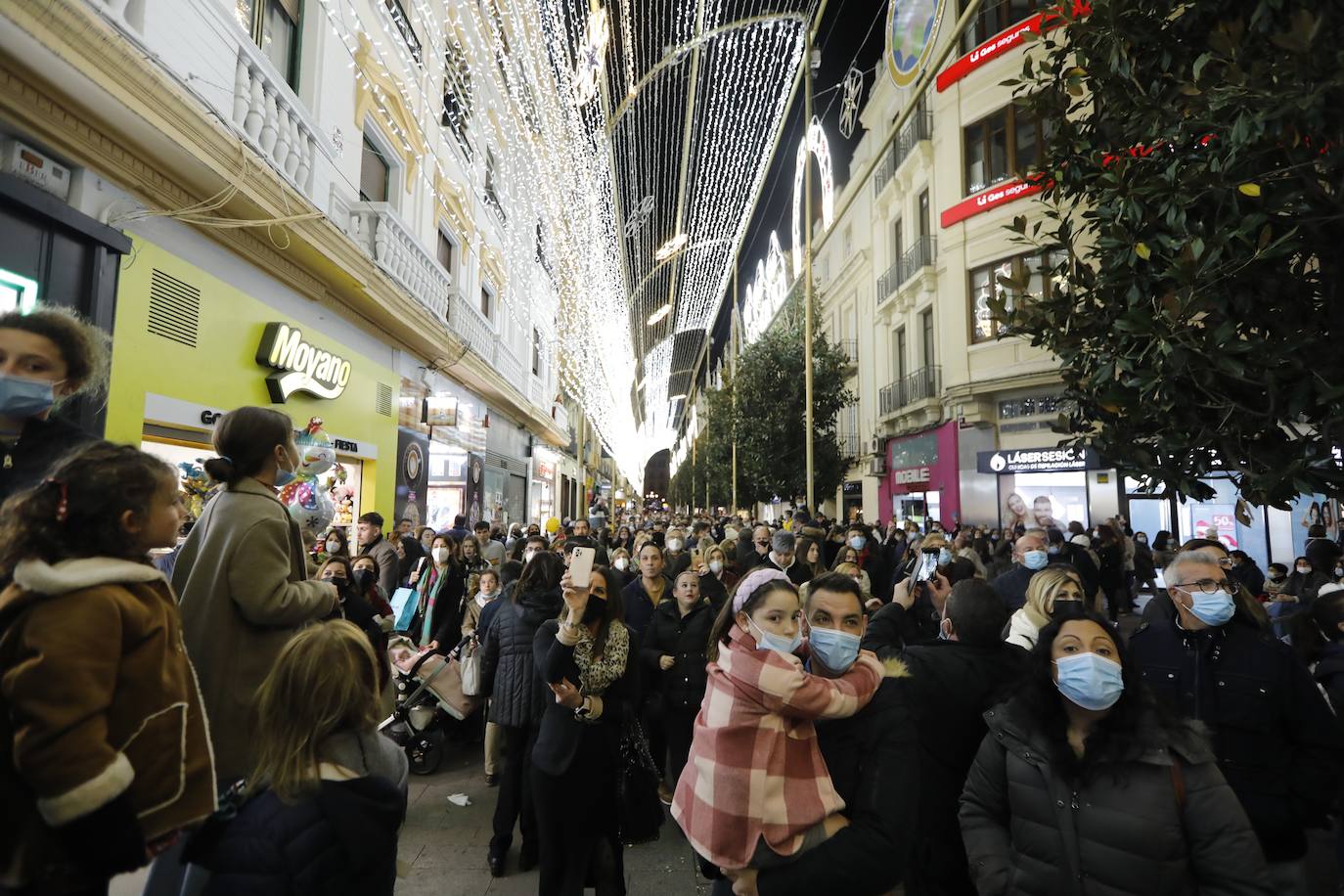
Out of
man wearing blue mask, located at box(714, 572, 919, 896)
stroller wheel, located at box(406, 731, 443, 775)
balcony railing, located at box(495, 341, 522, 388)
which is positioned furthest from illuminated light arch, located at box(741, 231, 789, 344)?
man wearing blue mask, located at box(714, 572, 919, 896)

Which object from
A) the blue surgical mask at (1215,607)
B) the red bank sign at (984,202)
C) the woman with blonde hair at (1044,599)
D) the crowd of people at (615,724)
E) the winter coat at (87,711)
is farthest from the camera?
the red bank sign at (984,202)

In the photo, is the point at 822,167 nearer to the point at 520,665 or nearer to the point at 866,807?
the point at 520,665

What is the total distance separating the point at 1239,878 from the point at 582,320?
54.7ft

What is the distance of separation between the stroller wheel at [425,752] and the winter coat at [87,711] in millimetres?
4469

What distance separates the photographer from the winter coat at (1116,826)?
2.08 meters

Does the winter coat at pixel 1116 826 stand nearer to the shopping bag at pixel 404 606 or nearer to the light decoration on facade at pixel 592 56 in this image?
the shopping bag at pixel 404 606

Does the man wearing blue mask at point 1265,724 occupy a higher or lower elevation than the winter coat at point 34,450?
lower

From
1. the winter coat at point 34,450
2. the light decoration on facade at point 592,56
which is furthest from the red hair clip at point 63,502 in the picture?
the light decoration on facade at point 592,56

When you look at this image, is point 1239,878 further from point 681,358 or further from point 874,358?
point 681,358

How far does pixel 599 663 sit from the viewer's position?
137 inches

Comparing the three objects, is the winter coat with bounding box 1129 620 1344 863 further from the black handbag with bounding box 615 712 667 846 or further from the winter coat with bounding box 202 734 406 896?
the winter coat with bounding box 202 734 406 896

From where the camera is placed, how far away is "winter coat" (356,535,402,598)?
7.79 m

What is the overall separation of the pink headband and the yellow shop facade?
218 inches

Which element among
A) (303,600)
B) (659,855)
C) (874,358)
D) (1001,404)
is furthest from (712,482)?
(303,600)
